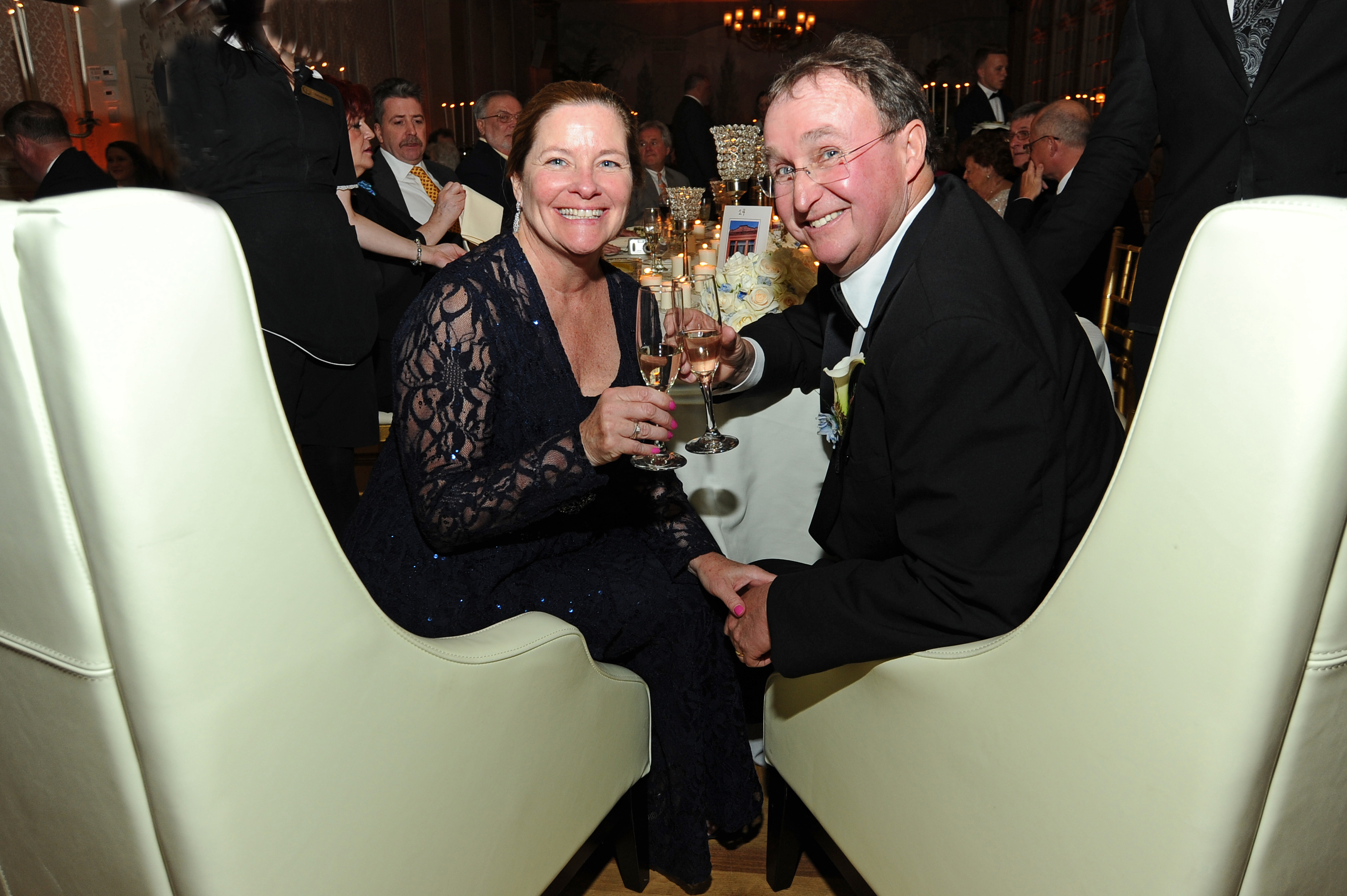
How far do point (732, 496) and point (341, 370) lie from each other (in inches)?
51.0

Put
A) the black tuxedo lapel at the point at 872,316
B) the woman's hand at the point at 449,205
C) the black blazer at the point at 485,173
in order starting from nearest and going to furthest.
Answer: the black tuxedo lapel at the point at 872,316 → the woman's hand at the point at 449,205 → the black blazer at the point at 485,173

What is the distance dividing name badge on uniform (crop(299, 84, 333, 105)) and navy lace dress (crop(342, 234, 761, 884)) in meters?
1.11

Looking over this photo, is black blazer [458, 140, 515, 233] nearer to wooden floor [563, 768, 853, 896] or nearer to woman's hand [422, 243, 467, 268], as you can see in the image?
woman's hand [422, 243, 467, 268]

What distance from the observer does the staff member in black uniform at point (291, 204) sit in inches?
86.4

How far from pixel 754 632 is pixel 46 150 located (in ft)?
10.0

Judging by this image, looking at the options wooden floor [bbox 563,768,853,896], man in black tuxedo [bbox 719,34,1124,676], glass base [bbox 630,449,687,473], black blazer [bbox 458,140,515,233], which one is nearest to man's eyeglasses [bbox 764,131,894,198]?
man in black tuxedo [bbox 719,34,1124,676]

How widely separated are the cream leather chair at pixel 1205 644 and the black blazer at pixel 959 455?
0.40 ft

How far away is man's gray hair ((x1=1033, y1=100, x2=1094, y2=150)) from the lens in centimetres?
367

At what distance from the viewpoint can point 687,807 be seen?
158cm

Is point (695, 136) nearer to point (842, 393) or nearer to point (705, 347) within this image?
point (705, 347)

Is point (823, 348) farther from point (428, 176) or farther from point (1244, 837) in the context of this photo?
point (428, 176)

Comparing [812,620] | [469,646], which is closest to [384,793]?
[469,646]

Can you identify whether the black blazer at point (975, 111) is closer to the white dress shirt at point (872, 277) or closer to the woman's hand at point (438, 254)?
the woman's hand at point (438, 254)

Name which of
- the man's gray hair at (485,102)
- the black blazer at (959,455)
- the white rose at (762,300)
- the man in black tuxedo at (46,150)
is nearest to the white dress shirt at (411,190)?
the man's gray hair at (485,102)
